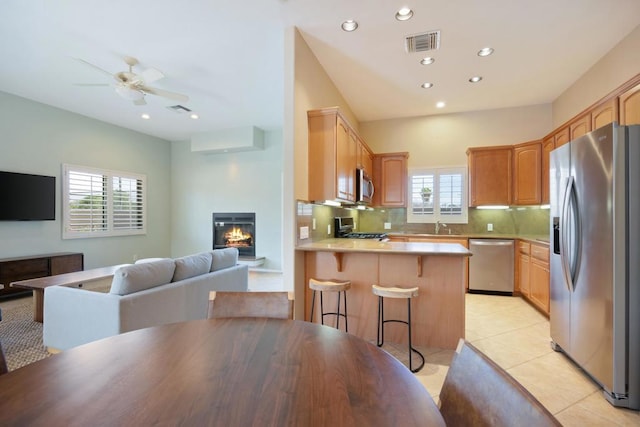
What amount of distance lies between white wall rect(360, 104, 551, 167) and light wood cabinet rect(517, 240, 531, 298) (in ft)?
5.79

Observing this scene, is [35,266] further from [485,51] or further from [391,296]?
[485,51]

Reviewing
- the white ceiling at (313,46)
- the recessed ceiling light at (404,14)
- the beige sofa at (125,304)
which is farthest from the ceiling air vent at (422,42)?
the beige sofa at (125,304)

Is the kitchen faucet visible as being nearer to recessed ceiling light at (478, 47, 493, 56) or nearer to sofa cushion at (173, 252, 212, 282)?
recessed ceiling light at (478, 47, 493, 56)

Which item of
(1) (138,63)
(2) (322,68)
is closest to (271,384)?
(2) (322,68)

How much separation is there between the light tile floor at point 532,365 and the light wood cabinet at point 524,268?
301mm

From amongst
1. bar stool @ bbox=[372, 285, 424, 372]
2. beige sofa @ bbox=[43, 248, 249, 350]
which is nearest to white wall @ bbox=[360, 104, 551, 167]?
bar stool @ bbox=[372, 285, 424, 372]

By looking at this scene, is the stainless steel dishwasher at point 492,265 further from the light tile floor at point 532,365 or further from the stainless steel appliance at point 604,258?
the stainless steel appliance at point 604,258

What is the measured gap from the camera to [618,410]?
6.41 feet

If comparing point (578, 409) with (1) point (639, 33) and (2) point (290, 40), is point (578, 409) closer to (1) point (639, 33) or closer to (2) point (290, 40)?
(1) point (639, 33)

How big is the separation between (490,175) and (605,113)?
77.5 inches

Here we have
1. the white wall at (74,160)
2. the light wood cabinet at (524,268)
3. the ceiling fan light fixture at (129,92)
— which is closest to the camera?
the ceiling fan light fixture at (129,92)

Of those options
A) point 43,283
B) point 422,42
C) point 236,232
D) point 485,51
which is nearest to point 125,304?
point 43,283

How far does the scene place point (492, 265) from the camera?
4594 millimetres

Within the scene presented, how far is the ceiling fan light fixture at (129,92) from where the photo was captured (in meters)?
3.58
